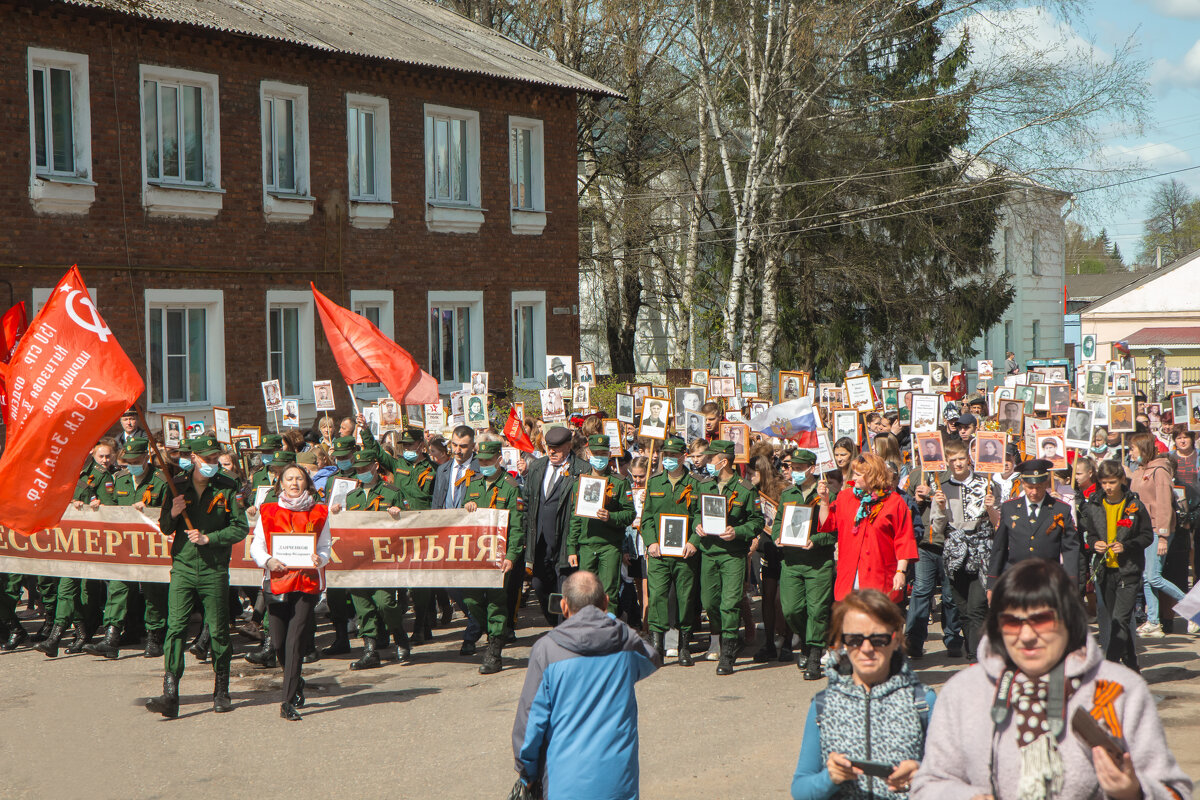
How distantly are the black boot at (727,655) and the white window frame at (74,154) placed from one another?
525 inches

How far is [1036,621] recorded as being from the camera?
135 inches

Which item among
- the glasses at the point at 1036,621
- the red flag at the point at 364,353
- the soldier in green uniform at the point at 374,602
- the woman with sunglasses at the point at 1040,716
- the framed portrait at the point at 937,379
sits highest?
the red flag at the point at 364,353

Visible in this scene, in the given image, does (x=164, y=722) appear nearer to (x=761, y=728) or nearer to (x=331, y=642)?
(x=331, y=642)

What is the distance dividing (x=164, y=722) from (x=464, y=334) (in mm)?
17325

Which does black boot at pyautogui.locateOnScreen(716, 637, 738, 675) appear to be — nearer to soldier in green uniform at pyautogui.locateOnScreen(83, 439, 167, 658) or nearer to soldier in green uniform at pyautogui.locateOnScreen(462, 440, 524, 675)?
soldier in green uniform at pyautogui.locateOnScreen(462, 440, 524, 675)

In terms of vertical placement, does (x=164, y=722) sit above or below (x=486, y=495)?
below

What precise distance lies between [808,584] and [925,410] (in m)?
5.66

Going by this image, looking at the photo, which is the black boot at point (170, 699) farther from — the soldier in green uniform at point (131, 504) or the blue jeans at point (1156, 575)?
the blue jeans at point (1156, 575)

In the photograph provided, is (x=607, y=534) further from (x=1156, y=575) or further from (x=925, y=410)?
(x=925, y=410)

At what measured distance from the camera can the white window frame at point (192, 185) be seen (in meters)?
20.1

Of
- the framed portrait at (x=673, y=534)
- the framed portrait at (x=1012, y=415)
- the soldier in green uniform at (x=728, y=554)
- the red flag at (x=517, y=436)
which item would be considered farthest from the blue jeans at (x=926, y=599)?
the framed portrait at (x=1012, y=415)

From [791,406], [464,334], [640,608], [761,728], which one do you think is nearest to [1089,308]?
[464,334]

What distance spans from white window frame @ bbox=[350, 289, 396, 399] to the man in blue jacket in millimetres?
18657

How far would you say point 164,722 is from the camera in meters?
9.16
